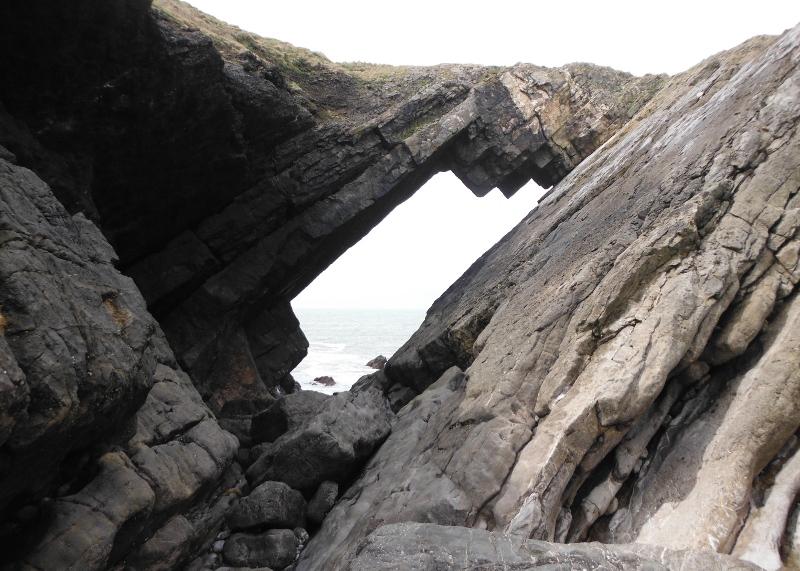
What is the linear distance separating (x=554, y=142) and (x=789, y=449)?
17.7 meters

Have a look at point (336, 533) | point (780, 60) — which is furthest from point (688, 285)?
point (336, 533)

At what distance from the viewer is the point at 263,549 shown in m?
9.84

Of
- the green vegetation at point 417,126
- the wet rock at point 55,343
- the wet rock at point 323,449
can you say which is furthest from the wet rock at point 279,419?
the green vegetation at point 417,126

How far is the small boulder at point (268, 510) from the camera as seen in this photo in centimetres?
1027

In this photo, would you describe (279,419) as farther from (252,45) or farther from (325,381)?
(325,381)

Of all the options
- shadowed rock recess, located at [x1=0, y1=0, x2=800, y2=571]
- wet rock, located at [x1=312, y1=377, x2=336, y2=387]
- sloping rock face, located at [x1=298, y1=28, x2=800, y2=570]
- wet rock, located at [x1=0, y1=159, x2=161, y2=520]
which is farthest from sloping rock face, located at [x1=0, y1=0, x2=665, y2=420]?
wet rock, located at [x1=312, y1=377, x2=336, y2=387]

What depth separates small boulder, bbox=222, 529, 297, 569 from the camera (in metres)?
9.63

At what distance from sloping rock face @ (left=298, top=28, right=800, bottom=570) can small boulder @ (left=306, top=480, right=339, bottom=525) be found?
0.36 meters

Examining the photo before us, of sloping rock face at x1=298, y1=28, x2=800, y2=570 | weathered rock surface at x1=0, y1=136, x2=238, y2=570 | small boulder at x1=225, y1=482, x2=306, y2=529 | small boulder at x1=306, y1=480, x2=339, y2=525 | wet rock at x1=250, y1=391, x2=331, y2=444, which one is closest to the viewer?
weathered rock surface at x1=0, y1=136, x2=238, y2=570

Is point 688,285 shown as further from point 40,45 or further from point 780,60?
point 40,45

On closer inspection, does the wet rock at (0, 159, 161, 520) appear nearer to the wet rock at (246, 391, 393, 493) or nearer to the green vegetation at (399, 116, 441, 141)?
the wet rock at (246, 391, 393, 493)

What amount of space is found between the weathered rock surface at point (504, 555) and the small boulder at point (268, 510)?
4912 millimetres

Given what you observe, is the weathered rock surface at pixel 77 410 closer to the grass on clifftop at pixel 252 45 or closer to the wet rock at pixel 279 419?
the wet rock at pixel 279 419

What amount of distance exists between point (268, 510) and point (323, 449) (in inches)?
67.9
